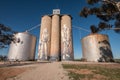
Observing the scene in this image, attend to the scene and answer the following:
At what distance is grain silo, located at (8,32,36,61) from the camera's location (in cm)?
3606

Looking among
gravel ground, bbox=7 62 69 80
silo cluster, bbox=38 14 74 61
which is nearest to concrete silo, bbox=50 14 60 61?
silo cluster, bbox=38 14 74 61

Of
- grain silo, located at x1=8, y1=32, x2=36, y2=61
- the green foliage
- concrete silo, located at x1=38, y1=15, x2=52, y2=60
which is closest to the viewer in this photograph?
the green foliage

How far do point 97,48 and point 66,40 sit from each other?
896 centimetres

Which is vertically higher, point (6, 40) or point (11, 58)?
point (6, 40)

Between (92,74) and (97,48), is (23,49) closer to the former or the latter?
(97,48)

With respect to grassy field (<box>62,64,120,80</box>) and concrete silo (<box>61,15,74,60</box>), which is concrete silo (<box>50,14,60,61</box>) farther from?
grassy field (<box>62,64,120,80</box>)

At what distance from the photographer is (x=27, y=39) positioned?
37.9m

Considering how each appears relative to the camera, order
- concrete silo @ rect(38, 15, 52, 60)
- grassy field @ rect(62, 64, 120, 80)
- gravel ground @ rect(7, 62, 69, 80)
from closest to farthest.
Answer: grassy field @ rect(62, 64, 120, 80) < gravel ground @ rect(7, 62, 69, 80) < concrete silo @ rect(38, 15, 52, 60)

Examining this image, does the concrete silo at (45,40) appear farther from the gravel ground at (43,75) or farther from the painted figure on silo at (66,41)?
the gravel ground at (43,75)

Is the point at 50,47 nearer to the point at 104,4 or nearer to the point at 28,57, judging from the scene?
the point at 28,57

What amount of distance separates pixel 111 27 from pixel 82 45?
2046cm

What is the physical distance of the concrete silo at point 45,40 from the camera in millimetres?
36562

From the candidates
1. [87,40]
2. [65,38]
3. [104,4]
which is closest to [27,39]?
[65,38]

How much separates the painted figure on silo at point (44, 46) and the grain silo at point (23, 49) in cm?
314
